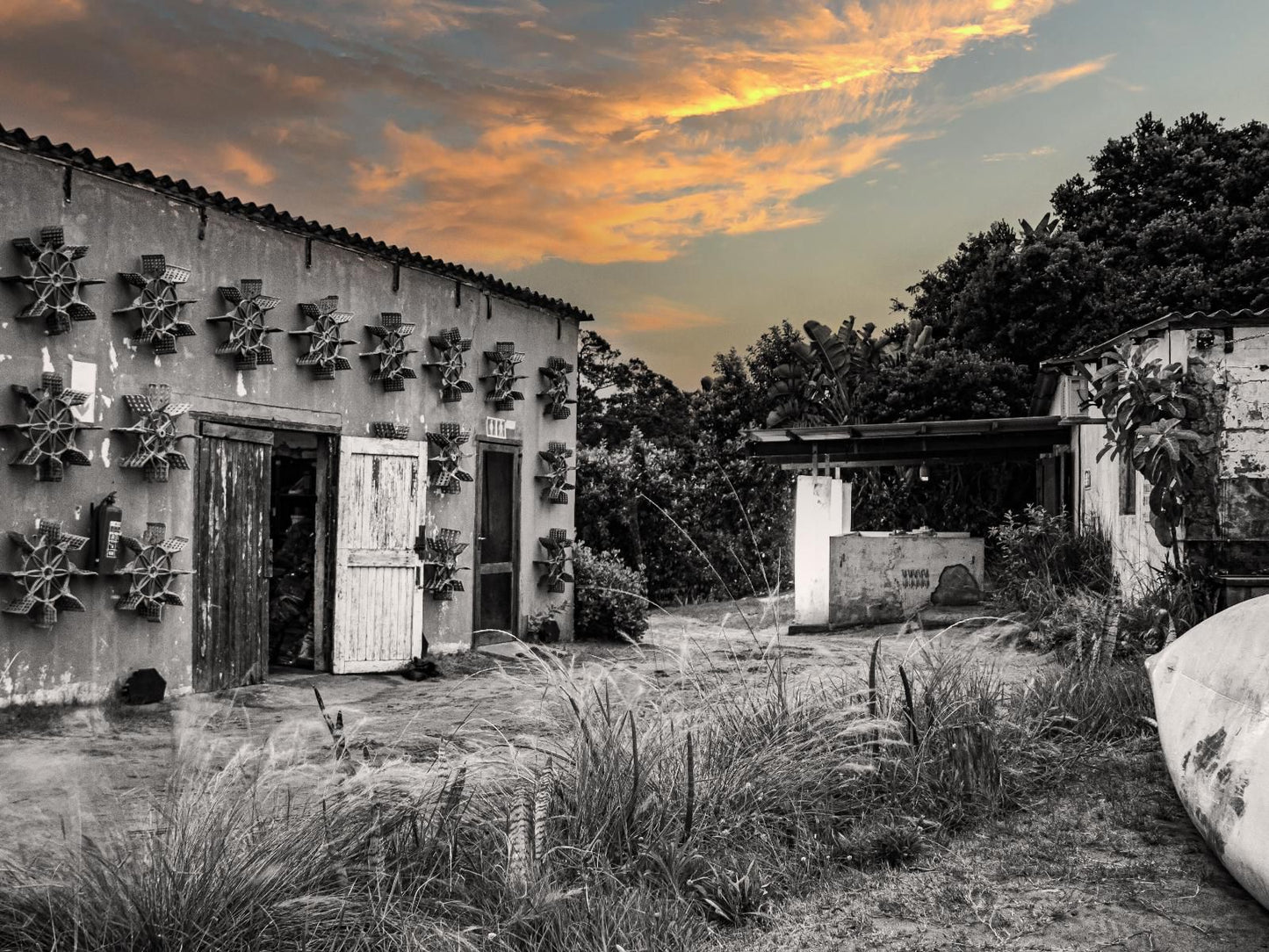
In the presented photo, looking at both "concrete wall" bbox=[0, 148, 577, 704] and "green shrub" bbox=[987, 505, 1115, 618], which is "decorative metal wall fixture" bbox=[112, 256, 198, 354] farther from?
Answer: "green shrub" bbox=[987, 505, 1115, 618]

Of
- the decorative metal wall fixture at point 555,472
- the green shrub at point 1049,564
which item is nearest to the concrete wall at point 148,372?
the decorative metal wall fixture at point 555,472

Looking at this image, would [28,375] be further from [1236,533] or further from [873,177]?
[873,177]

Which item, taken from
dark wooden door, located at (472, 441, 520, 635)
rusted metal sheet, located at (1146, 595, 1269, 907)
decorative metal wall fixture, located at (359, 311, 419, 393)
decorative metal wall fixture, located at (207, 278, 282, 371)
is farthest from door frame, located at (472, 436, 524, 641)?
rusted metal sheet, located at (1146, 595, 1269, 907)

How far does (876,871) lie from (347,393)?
22.7 feet

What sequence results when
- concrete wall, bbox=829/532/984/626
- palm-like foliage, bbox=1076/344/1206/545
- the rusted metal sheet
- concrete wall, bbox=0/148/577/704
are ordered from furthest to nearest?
1. concrete wall, bbox=829/532/984/626
2. palm-like foliage, bbox=1076/344/1206/545
3. concrete wall, bbox=0/148/577/704
4. the rusted metal sheet

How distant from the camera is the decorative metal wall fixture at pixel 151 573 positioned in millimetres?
7754

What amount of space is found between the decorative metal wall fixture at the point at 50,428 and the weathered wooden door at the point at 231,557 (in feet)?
3.73

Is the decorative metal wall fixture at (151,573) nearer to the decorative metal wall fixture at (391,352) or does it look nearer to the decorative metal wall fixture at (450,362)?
the decorative metal wall fixture at (391,352)

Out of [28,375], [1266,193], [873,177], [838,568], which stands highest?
[1266,193]

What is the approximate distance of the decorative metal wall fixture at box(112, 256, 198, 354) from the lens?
25.7 feet

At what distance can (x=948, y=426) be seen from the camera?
46.5ft

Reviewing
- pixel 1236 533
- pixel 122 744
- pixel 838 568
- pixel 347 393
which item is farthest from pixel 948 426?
pixel 122 744

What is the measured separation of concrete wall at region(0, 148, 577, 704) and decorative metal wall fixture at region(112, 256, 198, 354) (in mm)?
81

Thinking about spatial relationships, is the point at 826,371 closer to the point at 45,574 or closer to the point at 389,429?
the point at 389,429
